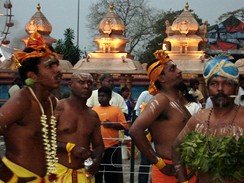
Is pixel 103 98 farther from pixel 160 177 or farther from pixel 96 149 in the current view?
pixel 160 177

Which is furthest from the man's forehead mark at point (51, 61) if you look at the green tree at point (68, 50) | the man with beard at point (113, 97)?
the green tree at point (68, 50)

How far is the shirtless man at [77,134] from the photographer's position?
670 centimetres

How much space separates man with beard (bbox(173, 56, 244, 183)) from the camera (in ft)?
16.2

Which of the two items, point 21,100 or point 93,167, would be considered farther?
point 93,167

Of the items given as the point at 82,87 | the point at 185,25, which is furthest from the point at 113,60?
the point at 82,87

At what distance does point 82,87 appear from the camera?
7.28 m

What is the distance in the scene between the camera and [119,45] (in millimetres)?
25094

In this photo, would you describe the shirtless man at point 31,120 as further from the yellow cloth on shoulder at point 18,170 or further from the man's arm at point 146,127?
the man's arm at point 146,127

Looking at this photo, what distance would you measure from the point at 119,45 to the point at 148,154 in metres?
18.8

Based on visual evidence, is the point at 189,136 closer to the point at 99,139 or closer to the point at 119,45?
the point at 99,139

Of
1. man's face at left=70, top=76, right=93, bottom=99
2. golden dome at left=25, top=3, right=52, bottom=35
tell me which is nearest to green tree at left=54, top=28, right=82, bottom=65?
golden dome at left=25, top=3, right=52, bottom=35

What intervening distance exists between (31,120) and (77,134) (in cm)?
147

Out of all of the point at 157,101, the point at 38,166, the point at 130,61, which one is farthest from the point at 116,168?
the point at 130,61

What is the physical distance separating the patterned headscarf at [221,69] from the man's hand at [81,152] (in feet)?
6.03
